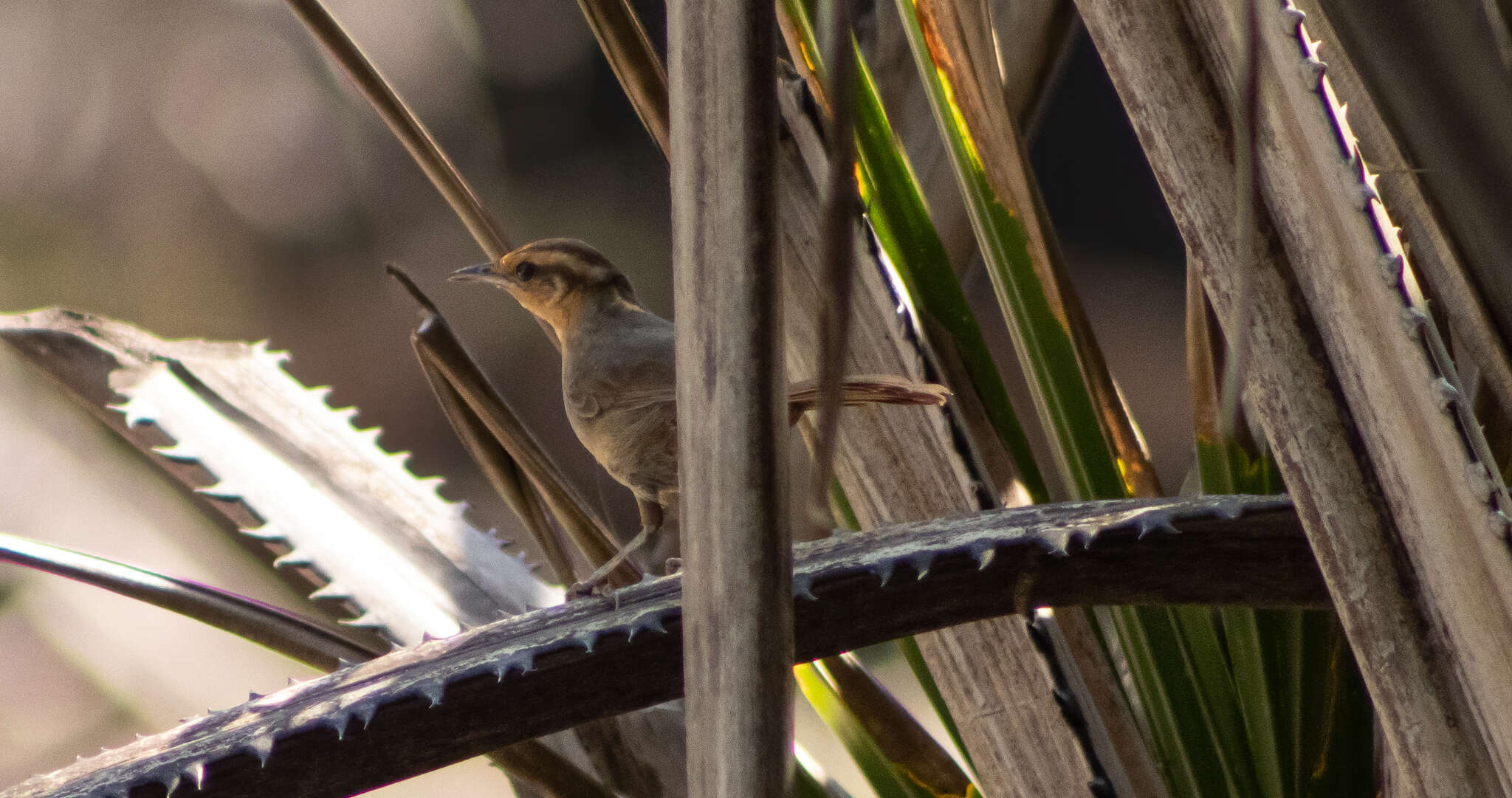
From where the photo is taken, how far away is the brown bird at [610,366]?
73 cm

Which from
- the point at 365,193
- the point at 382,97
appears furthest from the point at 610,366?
the point at 365,193

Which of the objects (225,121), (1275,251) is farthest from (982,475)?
(225,121)

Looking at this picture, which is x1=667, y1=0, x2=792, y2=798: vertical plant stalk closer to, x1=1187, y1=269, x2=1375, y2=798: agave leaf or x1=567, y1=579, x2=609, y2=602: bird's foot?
x1=1187, y1=269, x2=1375, y2=798: agave leaf

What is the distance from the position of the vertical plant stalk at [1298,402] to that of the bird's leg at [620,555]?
0.37 m

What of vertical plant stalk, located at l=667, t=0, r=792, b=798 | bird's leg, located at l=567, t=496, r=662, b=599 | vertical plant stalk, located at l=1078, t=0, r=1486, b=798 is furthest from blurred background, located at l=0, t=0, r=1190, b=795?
vertical plant stalk, located at l=667, t=0, r=792, b=798

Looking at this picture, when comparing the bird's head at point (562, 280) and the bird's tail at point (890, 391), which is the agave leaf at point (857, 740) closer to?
the bird's tail at point (890, 391)

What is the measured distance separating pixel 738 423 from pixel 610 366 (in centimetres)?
62

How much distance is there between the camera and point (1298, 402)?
295 mm

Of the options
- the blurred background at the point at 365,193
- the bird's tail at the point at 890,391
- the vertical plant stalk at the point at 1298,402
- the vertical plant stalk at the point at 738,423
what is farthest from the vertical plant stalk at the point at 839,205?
the blurred background at the point at 365,193

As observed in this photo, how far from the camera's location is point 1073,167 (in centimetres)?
177

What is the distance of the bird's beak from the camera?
2.95 ft

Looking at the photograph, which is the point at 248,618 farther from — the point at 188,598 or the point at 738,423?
the point at 738,423

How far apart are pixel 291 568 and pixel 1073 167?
1416 millimetres

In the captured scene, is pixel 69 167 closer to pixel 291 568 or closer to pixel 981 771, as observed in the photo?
pixel 291 568
